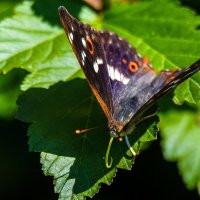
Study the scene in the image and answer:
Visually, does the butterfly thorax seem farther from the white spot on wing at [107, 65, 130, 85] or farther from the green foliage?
the white spot on wing at [107, 65, 130, 85]

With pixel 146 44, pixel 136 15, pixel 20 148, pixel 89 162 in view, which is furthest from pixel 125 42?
pixel 20 148

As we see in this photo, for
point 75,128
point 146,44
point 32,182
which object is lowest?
point 32,182

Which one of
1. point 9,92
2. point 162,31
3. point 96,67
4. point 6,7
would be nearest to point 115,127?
point 96,67

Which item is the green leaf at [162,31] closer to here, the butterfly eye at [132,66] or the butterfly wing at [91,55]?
the butterfly eye at [132,66]

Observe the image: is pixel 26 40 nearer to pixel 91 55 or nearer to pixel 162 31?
pixel 91 55

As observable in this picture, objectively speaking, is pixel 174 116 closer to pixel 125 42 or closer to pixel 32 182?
pixel 125 42

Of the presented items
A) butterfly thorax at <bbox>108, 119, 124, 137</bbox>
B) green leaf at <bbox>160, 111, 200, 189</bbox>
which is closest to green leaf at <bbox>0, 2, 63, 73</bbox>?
butterfly thorax at <bbox>108, 119, 124, 137</bbox>
